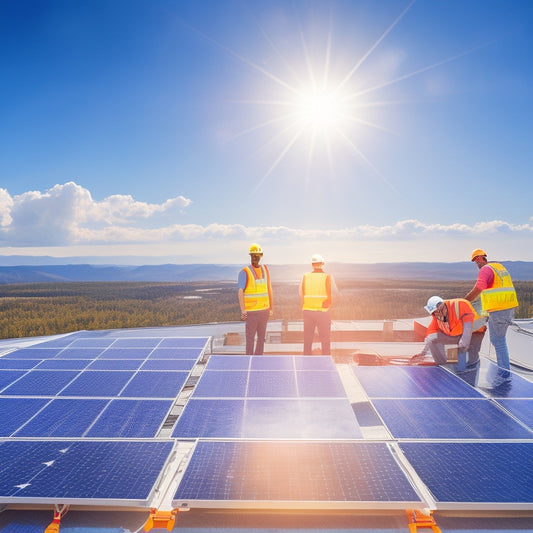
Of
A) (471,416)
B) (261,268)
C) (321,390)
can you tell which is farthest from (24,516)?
(261,268)

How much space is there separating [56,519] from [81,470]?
1.28 ft

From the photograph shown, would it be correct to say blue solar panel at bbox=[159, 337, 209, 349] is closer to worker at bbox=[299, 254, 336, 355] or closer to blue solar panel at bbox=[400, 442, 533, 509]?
worker at bbox=[299, 254, 336, 355]

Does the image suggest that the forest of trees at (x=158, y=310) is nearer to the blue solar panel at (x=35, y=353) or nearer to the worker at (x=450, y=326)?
the worker at (x=450, y=326)

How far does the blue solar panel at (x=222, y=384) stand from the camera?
477 centimetres

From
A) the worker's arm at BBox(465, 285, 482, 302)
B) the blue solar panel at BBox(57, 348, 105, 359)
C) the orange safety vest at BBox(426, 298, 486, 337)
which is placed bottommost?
the blue solar panel at BBox(57, 348, 105, 359)

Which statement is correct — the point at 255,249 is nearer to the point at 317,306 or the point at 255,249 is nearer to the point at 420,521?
the point at 317,306

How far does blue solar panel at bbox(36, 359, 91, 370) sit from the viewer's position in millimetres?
5926

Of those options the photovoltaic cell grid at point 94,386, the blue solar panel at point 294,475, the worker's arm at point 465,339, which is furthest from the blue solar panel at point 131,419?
the worker's arm at point 465,339

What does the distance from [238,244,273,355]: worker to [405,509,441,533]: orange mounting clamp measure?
535cm

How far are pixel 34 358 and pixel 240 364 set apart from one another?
12.4ft

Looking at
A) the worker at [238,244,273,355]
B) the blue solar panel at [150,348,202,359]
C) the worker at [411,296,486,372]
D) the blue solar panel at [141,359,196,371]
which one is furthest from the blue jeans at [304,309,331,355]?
the blue solar panel at [141,359,196,371]

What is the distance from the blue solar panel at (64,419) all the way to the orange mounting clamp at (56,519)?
0.99 meters

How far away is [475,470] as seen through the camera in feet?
10.3

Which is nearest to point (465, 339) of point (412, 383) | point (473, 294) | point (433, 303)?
point (433, 303)
